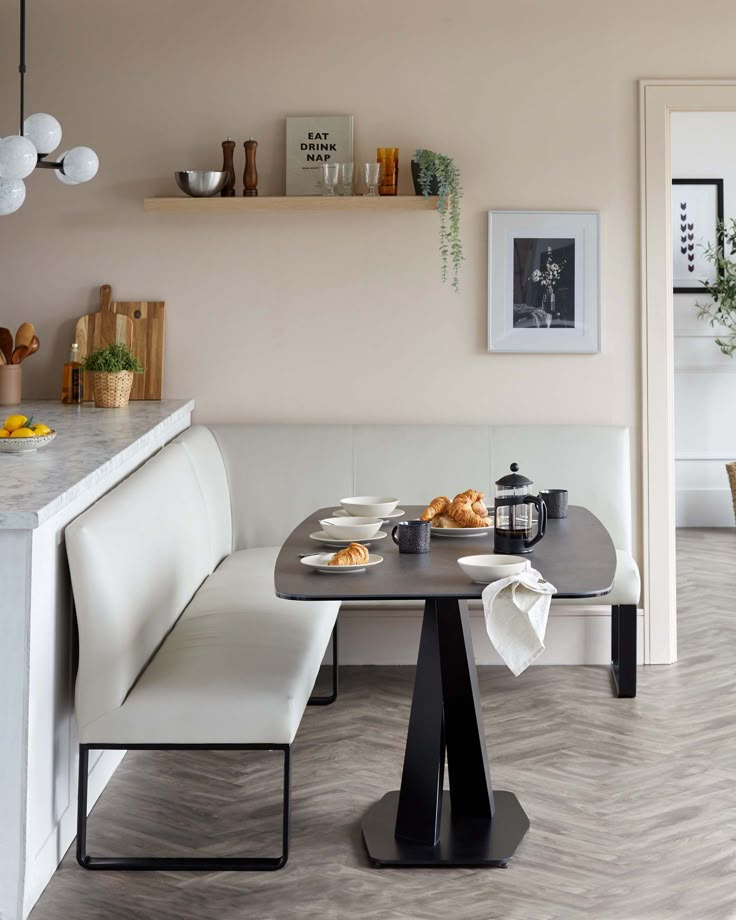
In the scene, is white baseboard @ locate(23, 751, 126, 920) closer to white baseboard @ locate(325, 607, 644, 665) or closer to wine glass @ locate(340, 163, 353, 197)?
white baseboard @ locate(325, 607, 644, 665)

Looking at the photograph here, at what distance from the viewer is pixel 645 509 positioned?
4.24 m

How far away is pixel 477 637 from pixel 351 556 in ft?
5.83

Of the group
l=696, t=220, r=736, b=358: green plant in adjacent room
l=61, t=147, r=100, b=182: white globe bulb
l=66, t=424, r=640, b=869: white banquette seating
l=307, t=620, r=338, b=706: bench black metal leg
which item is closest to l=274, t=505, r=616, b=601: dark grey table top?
l=66, t=424, r=640, b=869: white banquette seating

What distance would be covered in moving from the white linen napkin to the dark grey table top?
0.15ft

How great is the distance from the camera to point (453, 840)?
2.70m

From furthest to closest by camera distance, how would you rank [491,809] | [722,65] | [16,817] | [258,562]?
[722,65] < [258,562] < [491,809] < [16,817]

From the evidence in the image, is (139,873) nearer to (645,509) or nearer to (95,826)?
(95,826)

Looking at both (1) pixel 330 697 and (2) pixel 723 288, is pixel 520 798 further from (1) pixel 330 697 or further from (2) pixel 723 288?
(2) pixel 723 288

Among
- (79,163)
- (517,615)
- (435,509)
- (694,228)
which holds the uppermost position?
(694,228)

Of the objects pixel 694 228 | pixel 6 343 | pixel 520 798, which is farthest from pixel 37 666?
pixel 694 228

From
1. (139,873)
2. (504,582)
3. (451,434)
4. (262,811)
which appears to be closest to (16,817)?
(139,873)

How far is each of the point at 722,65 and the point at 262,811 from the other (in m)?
3.12

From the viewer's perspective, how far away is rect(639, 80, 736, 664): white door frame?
13.5 ft

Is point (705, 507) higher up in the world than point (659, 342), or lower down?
lower down
